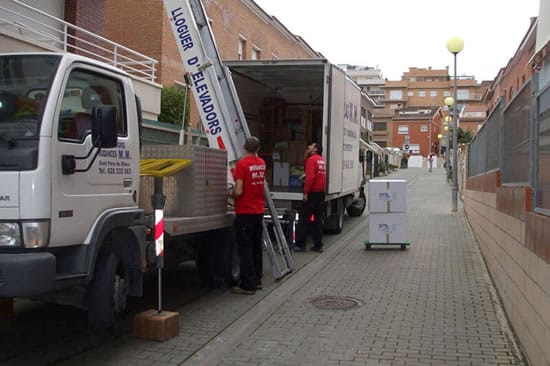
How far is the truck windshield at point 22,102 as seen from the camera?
4445 millimetres

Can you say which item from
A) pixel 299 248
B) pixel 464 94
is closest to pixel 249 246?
pixel 299 248

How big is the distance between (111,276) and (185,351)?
3.43ft

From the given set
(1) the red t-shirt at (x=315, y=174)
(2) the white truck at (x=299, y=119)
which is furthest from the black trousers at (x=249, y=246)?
(2) the white truck at (x=299, y=119)

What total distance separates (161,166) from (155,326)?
67.3 inches

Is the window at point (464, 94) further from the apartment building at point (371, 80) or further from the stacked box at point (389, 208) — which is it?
the stacked box at point (389, 208)

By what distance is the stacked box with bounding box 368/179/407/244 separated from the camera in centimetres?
1161

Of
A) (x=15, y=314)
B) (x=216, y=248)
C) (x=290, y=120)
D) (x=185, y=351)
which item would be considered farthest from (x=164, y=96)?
(x=185, y=351)

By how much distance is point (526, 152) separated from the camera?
592 cm

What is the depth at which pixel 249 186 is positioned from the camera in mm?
7520

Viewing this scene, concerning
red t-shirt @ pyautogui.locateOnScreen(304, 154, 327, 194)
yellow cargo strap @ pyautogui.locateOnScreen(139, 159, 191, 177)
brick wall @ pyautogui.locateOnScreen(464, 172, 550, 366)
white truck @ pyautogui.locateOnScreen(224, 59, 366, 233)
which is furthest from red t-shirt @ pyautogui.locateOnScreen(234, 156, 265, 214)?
white truck @ pyautogui.locateOnScreen(224, 59, 366, 233)

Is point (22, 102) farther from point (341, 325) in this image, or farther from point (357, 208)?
point (357, 208)

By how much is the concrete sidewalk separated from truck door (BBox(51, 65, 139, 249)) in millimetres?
1594

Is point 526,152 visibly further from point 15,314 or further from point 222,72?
point 15,314

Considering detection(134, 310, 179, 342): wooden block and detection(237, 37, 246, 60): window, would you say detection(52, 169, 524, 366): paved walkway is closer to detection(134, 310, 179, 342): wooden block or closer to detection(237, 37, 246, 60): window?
detection(134, 310, 179, 342): wooden block
